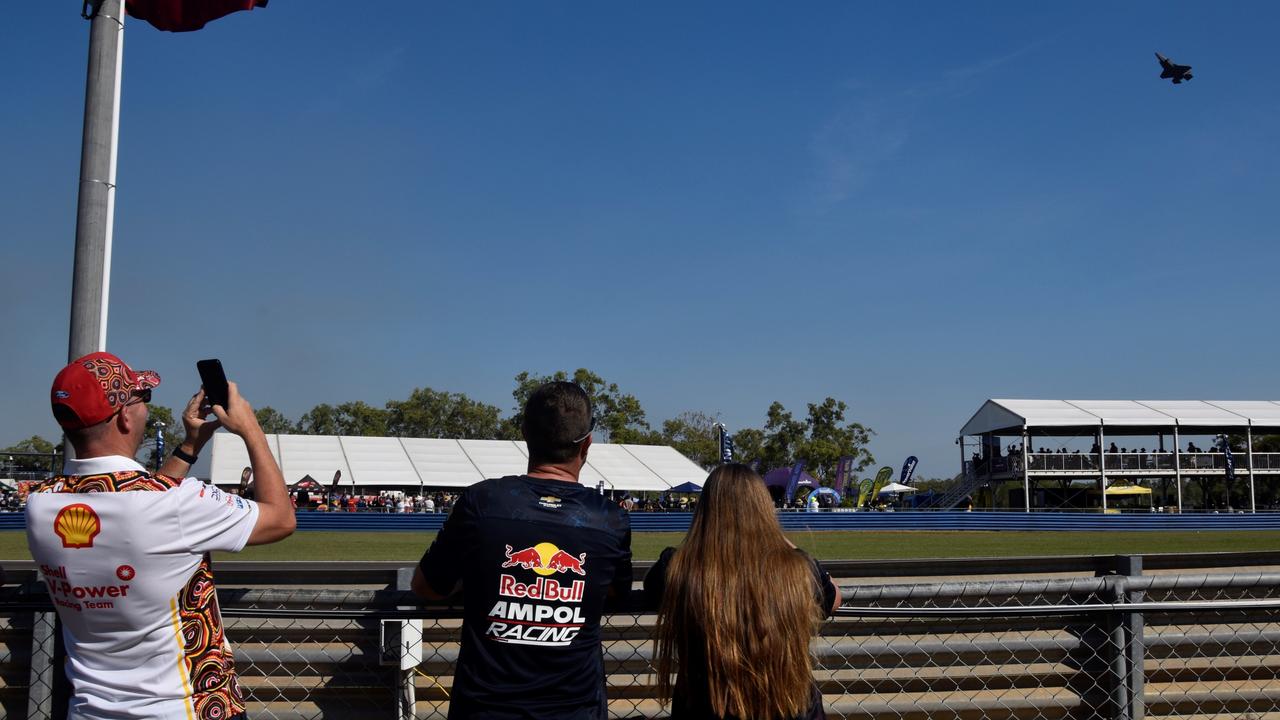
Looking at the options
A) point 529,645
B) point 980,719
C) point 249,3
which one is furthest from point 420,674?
point 249,3

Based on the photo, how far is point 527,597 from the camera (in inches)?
107

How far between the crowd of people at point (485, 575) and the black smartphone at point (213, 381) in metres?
0.02

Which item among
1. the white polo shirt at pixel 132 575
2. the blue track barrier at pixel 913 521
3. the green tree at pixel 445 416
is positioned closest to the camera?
the white polo shirt at pixel 132 575

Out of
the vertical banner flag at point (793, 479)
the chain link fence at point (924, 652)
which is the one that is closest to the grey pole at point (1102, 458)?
the vertical banner flag at point (793, 479)

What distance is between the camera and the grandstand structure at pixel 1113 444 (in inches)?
1946

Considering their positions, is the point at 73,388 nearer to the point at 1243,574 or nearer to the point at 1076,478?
the point at 1243,574

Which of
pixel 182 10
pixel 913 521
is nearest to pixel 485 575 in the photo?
pixel 182 10

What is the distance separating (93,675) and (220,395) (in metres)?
0.78

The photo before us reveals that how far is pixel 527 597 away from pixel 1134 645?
2574 mm

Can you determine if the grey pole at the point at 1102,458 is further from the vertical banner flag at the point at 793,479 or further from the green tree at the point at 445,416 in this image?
the green tree at the point at 445,416

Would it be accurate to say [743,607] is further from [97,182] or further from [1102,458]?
[1102,458]

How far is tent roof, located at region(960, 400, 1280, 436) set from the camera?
4966 cm

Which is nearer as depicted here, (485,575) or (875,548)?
(485,575)

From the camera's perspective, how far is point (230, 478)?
42.9m
